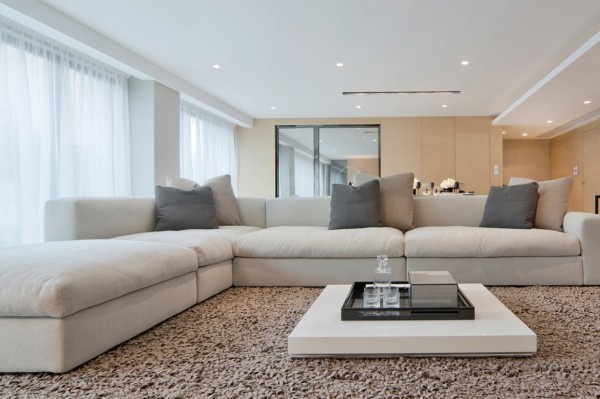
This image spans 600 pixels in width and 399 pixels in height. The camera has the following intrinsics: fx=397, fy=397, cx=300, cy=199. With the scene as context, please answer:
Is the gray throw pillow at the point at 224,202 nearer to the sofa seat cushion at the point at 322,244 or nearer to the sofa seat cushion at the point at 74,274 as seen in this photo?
the sofa seat cushion at the point at 322,244

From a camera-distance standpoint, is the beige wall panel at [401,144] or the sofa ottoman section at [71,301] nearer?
the sofa ottoman section at [71,301]

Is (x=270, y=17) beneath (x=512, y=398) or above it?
above

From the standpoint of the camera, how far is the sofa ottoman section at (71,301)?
1504 mm

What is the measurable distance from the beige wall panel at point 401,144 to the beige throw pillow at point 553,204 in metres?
5.75

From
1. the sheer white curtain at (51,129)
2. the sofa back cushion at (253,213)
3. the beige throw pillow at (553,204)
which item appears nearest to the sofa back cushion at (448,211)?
the beige throw pillow at (553,204)

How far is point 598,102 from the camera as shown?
21.9 ft

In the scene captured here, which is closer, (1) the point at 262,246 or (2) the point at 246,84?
(1) the point at 262,246

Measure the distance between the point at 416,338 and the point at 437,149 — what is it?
8091 mm

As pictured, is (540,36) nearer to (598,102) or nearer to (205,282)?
(598,102)

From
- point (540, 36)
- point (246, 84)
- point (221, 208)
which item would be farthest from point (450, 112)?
point (221, 208)

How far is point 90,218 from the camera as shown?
282 cm

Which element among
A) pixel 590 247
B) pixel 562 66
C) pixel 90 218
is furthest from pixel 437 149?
pixel 90 218

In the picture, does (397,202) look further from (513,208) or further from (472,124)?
(472,124)

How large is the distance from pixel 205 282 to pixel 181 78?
14.5ft
